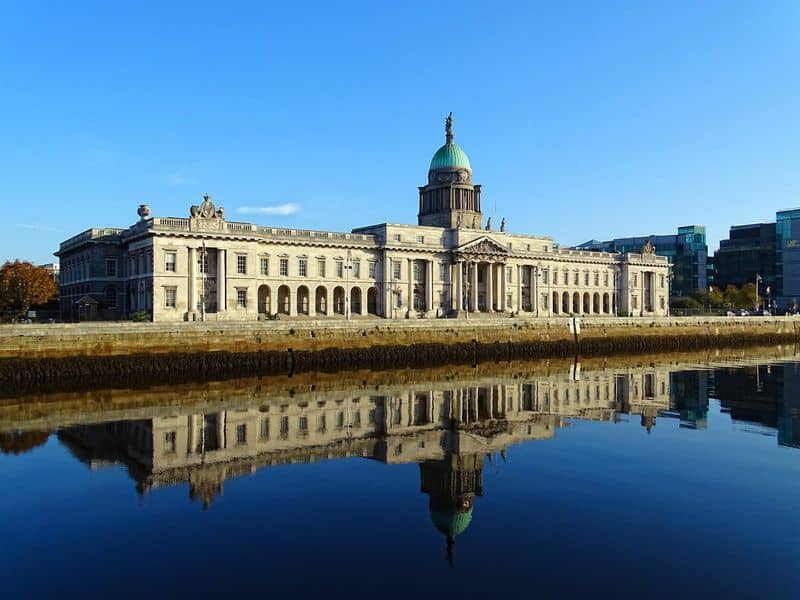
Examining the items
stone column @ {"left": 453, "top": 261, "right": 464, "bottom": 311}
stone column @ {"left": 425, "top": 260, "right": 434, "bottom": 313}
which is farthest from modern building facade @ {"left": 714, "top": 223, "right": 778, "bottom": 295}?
stone column @ {"left": 425, "top": 260, "right": 434, "bottom": 313}

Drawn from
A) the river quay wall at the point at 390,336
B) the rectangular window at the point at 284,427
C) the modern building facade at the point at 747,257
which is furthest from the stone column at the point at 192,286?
the modern building facade at the point at 747,257

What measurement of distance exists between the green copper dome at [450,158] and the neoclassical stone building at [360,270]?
7.8 inches

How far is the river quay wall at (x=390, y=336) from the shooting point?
48719 millimetres

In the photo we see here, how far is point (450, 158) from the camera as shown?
99750 millimetres

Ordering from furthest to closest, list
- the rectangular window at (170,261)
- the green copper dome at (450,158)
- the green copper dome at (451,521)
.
→ the green copper dome at (450,158), the rectangular window at (170,261), the green copper dome at (451,521)

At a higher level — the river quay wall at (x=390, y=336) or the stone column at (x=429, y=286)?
the stone column at (x=429, y=286)

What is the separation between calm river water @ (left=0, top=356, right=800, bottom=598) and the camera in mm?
15750

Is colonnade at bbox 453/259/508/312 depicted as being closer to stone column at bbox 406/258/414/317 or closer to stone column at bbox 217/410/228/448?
stone column at bbox 406/258/414/317

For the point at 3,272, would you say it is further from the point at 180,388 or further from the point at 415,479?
the point at 415,479

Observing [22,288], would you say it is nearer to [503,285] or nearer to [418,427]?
[503,285]

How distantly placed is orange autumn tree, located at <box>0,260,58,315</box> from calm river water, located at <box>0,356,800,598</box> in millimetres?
43637

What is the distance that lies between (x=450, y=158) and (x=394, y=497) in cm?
8241

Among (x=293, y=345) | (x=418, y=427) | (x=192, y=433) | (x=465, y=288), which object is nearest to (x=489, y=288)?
(x=465, y=288)

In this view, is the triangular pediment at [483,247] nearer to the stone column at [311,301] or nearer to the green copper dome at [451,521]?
the stone column at [311,301]
